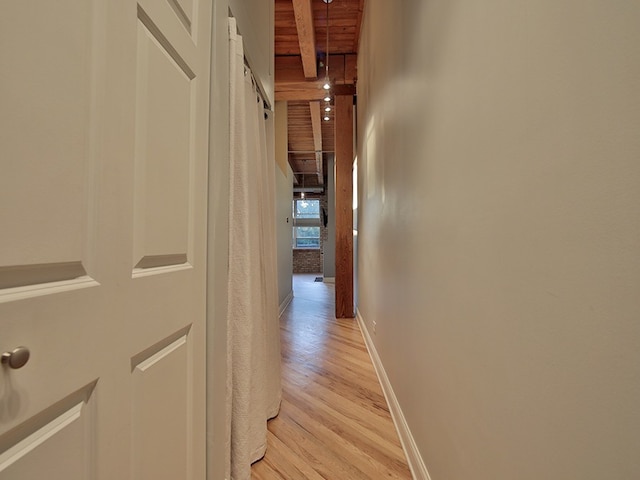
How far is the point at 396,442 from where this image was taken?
161 centimetres

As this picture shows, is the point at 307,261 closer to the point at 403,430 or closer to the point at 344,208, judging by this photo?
the point at 344,208

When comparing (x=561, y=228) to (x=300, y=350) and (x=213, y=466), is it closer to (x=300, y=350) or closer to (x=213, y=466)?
(x=213, y=466)

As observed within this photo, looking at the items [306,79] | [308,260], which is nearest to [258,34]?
[306,79]

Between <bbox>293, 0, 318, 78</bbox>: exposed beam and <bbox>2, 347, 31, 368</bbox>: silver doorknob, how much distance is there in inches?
132

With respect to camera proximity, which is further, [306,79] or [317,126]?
[317,126]

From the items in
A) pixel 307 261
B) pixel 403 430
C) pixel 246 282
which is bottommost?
pixel 403 430

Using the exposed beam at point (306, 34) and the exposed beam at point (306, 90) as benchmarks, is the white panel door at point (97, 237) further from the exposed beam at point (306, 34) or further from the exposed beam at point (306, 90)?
the exposed beam at point (306, 90)

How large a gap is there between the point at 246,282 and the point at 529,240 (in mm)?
1138

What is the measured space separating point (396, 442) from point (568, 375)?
1400 mm

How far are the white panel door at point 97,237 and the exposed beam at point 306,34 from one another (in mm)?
2435

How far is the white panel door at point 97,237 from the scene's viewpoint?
426mm

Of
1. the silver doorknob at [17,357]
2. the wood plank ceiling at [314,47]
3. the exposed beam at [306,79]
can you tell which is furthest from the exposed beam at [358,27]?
the silver doorknob at [17,357]

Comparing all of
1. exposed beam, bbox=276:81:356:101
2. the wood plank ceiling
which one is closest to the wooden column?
exposed beam, bbox=276:81:356:101

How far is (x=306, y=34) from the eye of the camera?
3.23 metres
